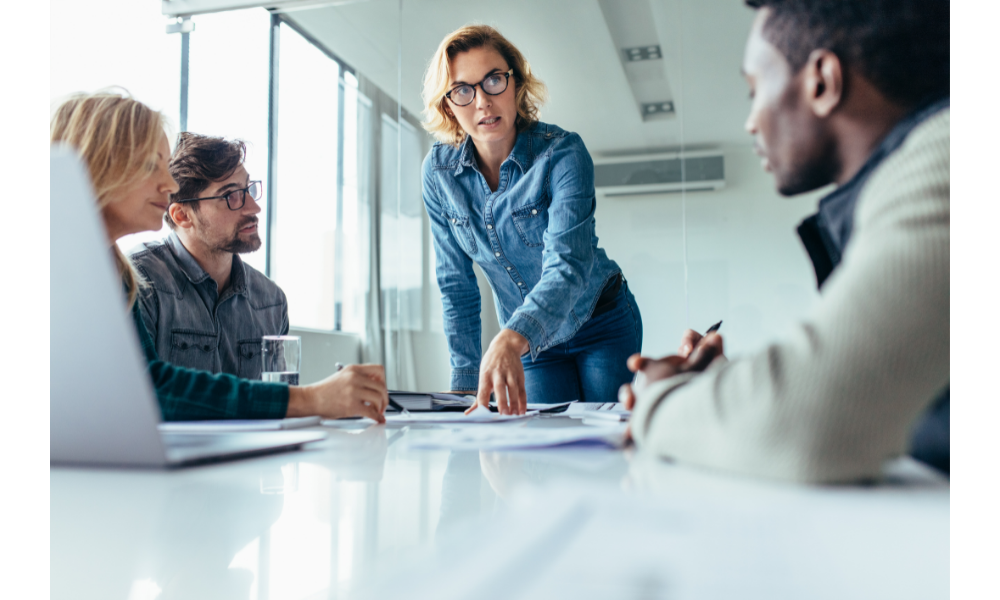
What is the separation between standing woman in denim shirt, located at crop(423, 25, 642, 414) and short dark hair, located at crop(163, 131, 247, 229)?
20.3 inches

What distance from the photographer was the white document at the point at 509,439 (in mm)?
546

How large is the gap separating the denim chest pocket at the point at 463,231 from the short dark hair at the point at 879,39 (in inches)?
39.9

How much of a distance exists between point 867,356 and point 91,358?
42 centimetres

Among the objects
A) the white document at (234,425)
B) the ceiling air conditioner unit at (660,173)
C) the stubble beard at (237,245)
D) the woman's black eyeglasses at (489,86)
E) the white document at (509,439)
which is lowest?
the white document at (234,425)

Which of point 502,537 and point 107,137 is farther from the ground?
point 107,137

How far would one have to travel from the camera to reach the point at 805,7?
0.50 metres

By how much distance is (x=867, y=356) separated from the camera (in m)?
0.33

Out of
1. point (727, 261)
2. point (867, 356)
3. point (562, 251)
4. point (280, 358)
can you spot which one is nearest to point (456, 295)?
point (562, 251)

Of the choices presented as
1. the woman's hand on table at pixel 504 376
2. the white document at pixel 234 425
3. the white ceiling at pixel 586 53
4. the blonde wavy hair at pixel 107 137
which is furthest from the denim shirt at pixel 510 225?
the white ceiling at pixel 586 53

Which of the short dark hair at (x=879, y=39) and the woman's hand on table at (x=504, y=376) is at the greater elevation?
the short dark hair at (x=879, y=39)

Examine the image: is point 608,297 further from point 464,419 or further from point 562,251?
point 464,419

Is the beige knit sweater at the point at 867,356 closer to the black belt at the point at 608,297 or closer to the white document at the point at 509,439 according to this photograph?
the white document at the point at 509,439
